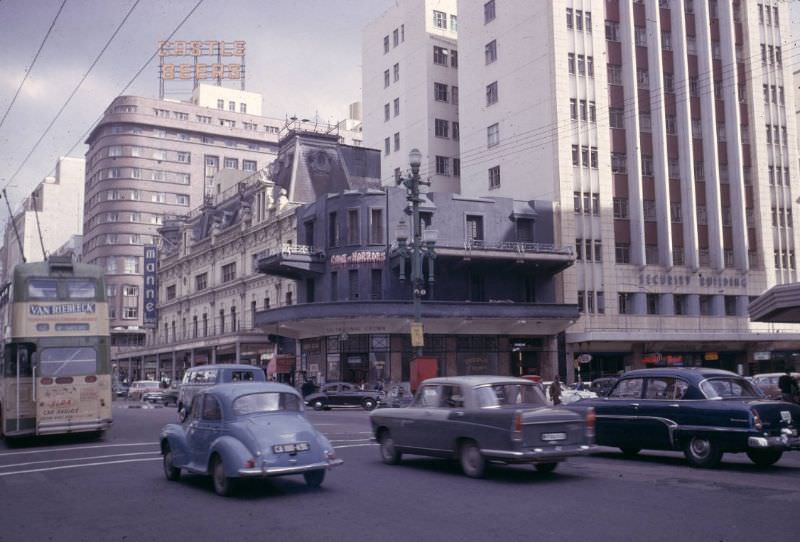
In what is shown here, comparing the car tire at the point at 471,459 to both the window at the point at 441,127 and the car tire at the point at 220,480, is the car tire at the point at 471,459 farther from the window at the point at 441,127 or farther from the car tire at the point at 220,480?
the window at the point at 441,127

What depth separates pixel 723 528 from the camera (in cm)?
876

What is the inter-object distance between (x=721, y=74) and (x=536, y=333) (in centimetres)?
2348

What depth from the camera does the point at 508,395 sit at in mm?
13102

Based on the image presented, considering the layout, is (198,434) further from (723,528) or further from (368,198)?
(368,198)

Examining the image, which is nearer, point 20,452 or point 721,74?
point 20,452

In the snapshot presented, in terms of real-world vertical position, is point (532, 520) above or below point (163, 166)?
below

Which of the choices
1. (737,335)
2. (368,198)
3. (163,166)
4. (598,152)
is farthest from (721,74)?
(163,166)

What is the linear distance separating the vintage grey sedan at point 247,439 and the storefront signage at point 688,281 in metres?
42.0

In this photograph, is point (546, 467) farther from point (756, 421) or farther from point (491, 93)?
point (491, 93)

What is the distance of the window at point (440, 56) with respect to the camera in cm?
6025

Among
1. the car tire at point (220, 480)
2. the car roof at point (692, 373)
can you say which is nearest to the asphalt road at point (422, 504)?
the car tire at point (220, 480)

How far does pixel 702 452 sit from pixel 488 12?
46.5m

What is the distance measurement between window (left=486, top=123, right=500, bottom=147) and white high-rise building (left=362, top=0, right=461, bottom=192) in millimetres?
6078

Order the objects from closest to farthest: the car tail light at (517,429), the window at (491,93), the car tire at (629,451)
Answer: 1. the car tail light at (517,429)
2. the car tire at (629,451)
3. the window at (491,93)
